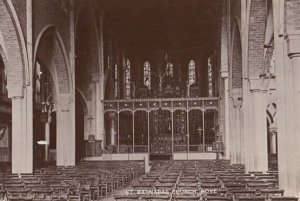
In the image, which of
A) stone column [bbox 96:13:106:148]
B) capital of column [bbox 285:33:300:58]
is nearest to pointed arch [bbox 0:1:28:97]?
capital of column [bbox 285:33:300:58]

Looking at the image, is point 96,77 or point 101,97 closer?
point 101,97

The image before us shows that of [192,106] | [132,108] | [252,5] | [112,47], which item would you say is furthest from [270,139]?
[252,5]

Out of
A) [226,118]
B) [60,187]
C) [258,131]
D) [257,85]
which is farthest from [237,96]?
[60,187]

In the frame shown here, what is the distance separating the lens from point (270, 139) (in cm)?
4066

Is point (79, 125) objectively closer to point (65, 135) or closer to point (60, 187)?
point (65, 135)

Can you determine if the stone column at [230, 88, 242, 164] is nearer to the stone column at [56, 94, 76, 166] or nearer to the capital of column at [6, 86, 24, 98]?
the stone column at [56, 94, 76, 166]

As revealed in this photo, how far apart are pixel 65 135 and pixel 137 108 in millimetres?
11091

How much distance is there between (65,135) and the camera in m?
31.7

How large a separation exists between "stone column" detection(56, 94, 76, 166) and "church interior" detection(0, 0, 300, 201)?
66mm

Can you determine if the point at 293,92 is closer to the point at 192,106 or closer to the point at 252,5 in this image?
the point at 252,5

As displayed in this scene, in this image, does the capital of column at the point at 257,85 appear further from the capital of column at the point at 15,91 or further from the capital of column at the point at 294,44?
the capital of column at the point at 15,91

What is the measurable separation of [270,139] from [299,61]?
88.7 ft

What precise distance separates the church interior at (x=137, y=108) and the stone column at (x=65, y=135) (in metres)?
0.07

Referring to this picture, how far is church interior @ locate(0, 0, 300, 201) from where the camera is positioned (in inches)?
577
